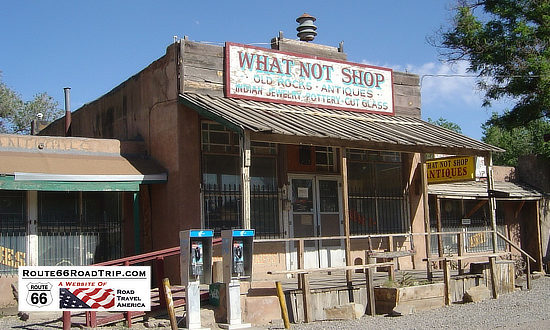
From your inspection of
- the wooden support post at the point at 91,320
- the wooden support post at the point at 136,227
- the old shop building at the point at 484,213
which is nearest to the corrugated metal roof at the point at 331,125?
the wooden support post at the point at 136,227

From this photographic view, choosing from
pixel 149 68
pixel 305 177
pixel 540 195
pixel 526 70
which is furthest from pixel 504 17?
pixel 149 68

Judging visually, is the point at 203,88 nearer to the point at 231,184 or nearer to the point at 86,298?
the point at 231,184

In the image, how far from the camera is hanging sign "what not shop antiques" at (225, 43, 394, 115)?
14258mm

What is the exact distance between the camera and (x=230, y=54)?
14148 millimetres

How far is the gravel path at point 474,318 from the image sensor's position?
10.6 metres

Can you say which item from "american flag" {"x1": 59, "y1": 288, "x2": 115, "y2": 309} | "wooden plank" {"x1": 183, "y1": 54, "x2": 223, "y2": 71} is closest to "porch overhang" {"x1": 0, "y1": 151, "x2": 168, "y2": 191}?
"wooden plank" {"x1": 183, "y1": 54, "x2": 223, "y2": 71}

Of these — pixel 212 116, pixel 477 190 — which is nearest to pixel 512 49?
pixel 477 190

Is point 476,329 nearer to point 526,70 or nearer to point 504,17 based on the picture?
point 526,70

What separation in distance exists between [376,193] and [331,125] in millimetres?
3531

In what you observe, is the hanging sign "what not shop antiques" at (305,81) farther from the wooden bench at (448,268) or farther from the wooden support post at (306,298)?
the wooden support post at (306,298)

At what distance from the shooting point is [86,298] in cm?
790

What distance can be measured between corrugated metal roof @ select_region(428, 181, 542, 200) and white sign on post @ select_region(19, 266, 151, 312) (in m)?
11.8

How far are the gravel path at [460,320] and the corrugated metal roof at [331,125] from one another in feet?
10.9

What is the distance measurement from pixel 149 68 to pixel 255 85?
8.02ft
